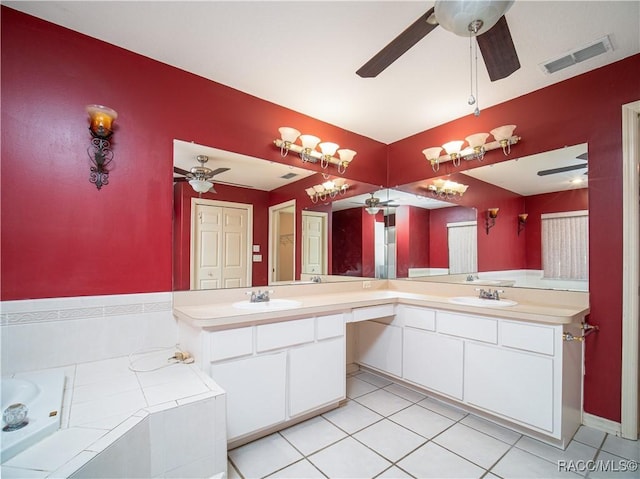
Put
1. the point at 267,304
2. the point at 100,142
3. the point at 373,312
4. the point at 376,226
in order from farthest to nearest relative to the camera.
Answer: the point at 376,226, the point at 373,312, the point at 267,304, the point at 100,142

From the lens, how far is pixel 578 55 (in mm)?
2021

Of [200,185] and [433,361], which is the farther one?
[433,361]

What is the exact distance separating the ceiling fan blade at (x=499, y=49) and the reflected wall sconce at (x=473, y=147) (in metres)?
1.05

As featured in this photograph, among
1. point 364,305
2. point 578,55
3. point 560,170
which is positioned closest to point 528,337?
point 364,305

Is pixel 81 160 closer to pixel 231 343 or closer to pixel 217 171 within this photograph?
pixel 217 171

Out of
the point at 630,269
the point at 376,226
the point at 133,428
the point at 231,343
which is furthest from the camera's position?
Answer: the point at 376,226

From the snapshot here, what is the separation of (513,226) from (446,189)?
728 millimetres

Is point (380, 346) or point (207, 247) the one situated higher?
point (207, 247)

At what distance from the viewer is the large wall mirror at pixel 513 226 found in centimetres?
226

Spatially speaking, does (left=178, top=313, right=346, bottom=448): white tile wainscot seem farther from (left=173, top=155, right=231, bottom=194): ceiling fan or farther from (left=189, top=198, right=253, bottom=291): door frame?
(left=173, top=155, right=231, bottom=194): ceiling fan

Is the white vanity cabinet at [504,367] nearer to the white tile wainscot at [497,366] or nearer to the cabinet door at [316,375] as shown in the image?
the white tile wainscot at [497,366]

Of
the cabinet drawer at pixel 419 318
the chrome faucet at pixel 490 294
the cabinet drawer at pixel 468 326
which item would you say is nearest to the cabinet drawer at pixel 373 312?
the cabinet drawer at pixel 419 318

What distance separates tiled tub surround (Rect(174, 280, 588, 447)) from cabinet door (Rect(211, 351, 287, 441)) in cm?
2

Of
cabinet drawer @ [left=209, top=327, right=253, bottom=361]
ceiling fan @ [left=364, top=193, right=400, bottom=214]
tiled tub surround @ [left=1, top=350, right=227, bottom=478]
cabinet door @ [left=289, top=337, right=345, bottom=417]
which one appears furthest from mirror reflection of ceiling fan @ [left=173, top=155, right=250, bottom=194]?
ceiling fan @ [left=364, top=193, right=400, bottom=214]
